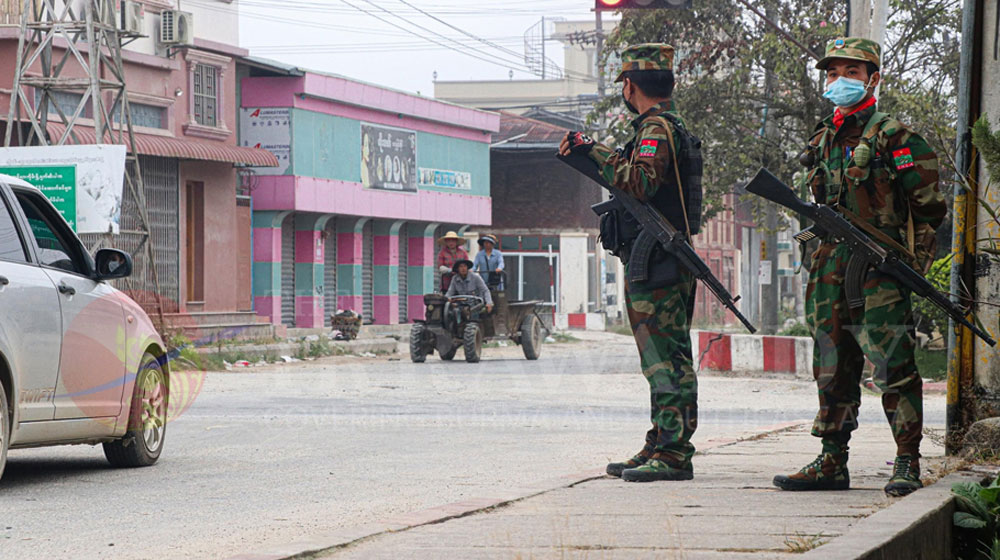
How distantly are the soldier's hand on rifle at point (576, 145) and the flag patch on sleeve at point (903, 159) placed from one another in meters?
1.37

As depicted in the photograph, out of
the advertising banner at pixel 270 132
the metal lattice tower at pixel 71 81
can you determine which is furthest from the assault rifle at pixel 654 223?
the advertising banner at pixel 270 132

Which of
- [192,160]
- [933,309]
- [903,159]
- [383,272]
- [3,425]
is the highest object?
[192,160]

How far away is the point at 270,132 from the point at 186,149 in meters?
5.40

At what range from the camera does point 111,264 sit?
26.1 ft

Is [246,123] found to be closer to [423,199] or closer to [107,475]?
[423,199]

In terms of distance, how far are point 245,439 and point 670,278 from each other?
453 cm

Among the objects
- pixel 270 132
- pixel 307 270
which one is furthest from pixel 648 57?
pixel 307 270

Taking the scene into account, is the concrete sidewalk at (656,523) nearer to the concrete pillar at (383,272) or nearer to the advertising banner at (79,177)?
the advertising banner at (79,177)

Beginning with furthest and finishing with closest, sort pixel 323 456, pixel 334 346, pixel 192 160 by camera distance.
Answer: pixel 192 160 → pixel 334 346 → pixel 323 456

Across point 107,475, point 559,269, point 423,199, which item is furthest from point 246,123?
point 107,475

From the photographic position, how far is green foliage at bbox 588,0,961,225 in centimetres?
2202

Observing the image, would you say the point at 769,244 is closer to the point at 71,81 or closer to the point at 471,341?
the point at 471,341

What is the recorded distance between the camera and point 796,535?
480 cm

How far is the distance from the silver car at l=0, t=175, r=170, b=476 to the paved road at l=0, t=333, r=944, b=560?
288 millimetres
